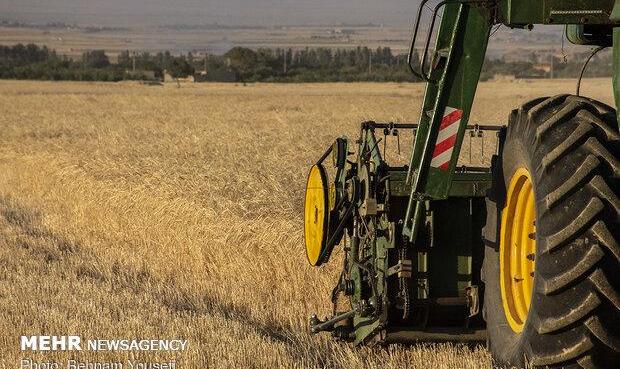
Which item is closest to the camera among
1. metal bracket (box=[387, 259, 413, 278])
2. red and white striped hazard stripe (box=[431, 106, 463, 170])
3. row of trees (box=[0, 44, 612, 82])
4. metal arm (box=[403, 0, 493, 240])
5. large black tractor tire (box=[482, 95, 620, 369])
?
large black tractor tire (box=[482, 95, 620, 369])

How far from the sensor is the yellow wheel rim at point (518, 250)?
428 centimetres

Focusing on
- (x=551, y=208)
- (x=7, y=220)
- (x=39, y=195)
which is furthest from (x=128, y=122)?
(x=551, y=208)

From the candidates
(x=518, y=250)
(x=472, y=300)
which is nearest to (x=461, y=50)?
(x=518, y=250)

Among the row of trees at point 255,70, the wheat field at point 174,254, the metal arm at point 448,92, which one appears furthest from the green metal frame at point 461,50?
the row of trees at point 255,70

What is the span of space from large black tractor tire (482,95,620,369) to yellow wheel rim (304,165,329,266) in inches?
100

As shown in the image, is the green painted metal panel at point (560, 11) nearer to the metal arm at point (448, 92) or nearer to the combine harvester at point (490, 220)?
the combine harvester at point (490, 220)

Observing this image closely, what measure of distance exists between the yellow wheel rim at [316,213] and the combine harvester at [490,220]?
1 centimetres

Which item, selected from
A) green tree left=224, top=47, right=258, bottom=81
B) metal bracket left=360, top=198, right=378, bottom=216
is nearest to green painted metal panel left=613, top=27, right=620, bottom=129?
metal bracket left=360, top=198, right=378, bottom=216

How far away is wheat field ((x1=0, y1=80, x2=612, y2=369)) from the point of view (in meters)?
5.98

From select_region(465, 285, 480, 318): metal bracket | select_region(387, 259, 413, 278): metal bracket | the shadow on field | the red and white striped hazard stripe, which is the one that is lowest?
the shadow on field

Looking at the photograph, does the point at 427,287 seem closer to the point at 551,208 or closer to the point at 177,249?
the point at 551,208

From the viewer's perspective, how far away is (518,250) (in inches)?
173

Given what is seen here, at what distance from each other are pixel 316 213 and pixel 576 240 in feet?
10.4

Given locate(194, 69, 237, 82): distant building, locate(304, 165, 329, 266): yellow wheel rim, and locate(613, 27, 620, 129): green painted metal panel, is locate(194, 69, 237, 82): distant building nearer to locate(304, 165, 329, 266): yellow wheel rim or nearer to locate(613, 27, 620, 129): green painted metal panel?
locate(304, 165, 329, 266): yellow wheel rim
